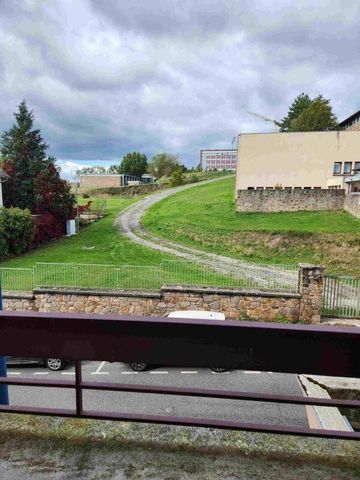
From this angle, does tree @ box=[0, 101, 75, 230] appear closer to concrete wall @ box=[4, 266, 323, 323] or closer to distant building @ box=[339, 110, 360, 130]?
concrete wall @ box=[4, 266, 323, 323]

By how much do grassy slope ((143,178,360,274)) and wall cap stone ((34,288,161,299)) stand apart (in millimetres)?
8234

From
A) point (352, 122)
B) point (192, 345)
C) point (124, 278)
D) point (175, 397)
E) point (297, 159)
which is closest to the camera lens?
point (192, 345)

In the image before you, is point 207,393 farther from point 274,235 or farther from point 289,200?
point 289,200

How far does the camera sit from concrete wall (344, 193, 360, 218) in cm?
2464

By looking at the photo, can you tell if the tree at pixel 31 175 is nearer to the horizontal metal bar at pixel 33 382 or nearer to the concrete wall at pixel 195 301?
the concrete wall at pixel 195 301

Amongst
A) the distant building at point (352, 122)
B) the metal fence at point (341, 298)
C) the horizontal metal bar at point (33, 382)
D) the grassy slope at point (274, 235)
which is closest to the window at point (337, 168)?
the grassy slope at point (274, 235)

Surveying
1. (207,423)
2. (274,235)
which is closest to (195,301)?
(274,235)

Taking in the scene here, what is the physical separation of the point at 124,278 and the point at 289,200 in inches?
743

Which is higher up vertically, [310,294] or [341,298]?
[310,294]

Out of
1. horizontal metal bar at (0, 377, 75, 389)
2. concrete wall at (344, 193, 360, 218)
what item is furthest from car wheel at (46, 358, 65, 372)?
concrete wall at (344, 193, 360, 218)

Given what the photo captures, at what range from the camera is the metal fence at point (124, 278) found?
13836mm

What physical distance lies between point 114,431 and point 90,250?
67.5 feet

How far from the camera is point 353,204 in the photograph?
25.5 meters

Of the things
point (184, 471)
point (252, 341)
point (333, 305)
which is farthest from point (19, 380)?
Result: point (333, 305)
